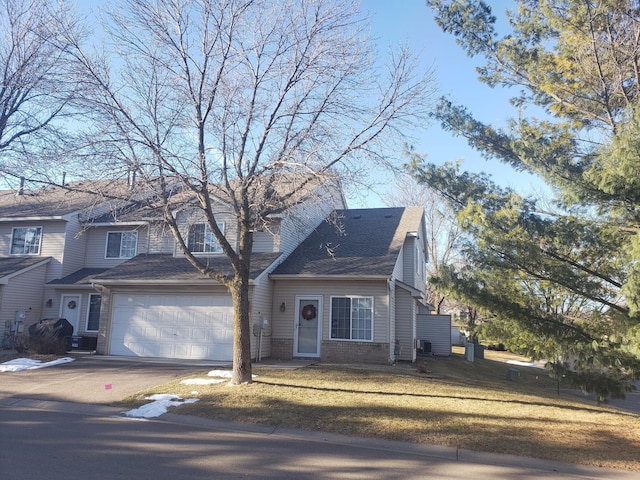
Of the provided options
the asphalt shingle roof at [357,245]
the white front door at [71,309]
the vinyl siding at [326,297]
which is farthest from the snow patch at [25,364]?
the asphalt shingle roof at [357,245]

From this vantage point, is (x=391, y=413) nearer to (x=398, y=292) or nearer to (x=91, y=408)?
(x=91, y=408)

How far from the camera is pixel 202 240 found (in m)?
19.0

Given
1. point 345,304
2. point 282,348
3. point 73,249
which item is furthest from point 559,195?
point 73,249

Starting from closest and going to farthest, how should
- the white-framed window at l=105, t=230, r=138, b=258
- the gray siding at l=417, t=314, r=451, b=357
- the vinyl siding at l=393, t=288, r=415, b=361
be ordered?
the vinyl siding at l=393, t=288, r=415, b=361, the white-framed window at l=105, t=230, r=138, b=258, the gray siding at l=417, t=314, r=451, b=357

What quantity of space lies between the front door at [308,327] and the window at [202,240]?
13.7 feet

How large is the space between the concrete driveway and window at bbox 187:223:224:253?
5.05 metres

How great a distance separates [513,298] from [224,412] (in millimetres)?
6188

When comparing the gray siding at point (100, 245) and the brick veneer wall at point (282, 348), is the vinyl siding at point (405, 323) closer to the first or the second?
the brick veneer wall at point (282, 348)

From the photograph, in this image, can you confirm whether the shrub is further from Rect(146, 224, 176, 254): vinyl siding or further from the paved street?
the paved street

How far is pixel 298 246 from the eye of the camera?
65.0 ft

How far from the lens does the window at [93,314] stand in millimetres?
19953

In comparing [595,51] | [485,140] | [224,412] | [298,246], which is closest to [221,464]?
[224,412]

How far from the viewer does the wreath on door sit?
1698 cm

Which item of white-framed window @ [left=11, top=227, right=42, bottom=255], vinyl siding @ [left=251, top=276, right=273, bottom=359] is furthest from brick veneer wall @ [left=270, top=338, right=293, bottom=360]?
white-framed window @ [left=11, top=227, right=42, bottom=255]
